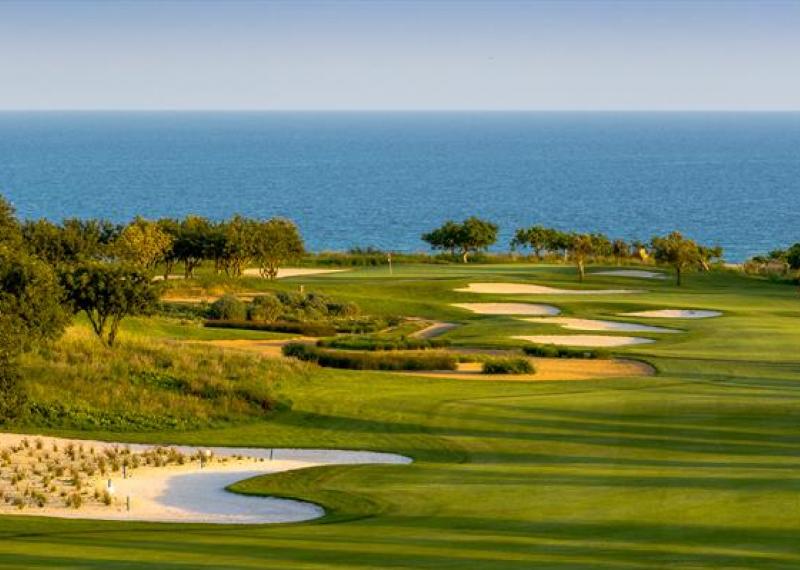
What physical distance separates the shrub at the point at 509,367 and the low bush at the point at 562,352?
3.45 meters

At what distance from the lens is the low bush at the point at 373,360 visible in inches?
1858

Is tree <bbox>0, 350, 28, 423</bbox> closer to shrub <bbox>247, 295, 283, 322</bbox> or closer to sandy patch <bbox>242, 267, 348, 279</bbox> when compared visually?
shrub <bbox>247, 295, 283, 322</bbox>

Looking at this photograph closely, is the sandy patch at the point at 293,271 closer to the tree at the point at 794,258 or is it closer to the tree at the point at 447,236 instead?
the tree at the point at 447,236

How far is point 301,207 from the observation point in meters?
197

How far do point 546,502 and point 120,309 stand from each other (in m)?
23.2

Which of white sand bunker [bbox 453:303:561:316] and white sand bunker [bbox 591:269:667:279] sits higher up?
white sand bunker [bbox 591:269:667:279]

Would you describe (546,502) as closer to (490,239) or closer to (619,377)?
(619,377)

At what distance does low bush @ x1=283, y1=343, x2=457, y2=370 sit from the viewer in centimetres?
4719

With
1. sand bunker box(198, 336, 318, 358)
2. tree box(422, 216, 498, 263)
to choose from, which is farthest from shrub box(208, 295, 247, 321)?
tree box(422, 216, 498, 263)

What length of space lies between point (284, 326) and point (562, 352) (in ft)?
40.6

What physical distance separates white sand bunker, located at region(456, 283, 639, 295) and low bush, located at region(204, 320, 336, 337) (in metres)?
13.2

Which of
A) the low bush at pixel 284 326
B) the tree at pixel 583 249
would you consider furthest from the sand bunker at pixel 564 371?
the tree at pixel 583 249

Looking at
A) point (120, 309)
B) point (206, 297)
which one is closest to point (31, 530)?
point (120, 309)

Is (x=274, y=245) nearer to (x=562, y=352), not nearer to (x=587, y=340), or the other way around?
(x=587, y=340)
